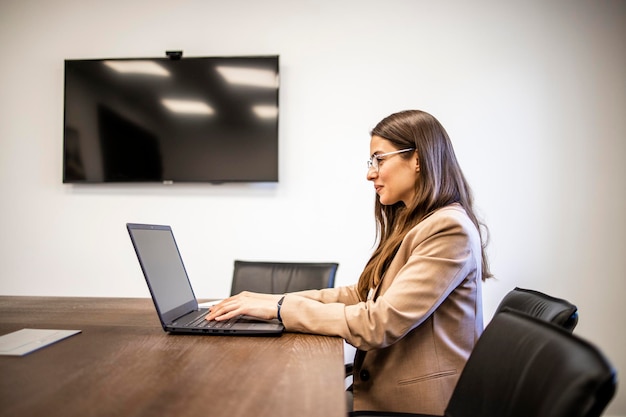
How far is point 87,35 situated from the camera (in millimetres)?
3195

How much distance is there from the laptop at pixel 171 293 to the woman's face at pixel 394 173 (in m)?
0.61

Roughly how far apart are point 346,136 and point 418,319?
6.49 feet

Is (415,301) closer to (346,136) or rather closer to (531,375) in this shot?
(531,375)

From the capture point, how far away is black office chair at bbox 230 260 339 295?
2154 millimetres

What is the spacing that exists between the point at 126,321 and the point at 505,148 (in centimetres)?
252

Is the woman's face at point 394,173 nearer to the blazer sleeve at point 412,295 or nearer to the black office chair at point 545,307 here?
the blazer sleeve at point 412,295

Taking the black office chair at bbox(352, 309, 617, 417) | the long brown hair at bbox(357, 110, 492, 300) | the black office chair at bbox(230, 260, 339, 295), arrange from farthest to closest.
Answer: the black office chair at bbox(230, 260, 339, 295) < the long brown hair at bbox(357, 110, 492, 300) < the black office chair at bbox(352, 309, 617, 417)

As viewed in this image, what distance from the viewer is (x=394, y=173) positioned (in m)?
1.55

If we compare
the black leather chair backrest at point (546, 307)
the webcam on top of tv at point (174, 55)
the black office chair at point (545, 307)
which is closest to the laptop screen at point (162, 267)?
the black office chair at point (545, 307)

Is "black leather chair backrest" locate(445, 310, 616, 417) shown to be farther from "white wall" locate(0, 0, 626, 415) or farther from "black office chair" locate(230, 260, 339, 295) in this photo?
"white wall" locate(0, 0, 626, 415)

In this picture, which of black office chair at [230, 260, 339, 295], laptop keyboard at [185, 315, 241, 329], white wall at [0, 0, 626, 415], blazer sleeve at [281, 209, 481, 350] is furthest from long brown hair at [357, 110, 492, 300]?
white wall at [0, 0, 626, 415]

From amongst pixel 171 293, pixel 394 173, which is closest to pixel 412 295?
pixel 394 173

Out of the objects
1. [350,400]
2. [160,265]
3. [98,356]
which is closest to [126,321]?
[160,265]

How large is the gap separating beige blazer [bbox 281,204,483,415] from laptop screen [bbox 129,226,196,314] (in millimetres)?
372
